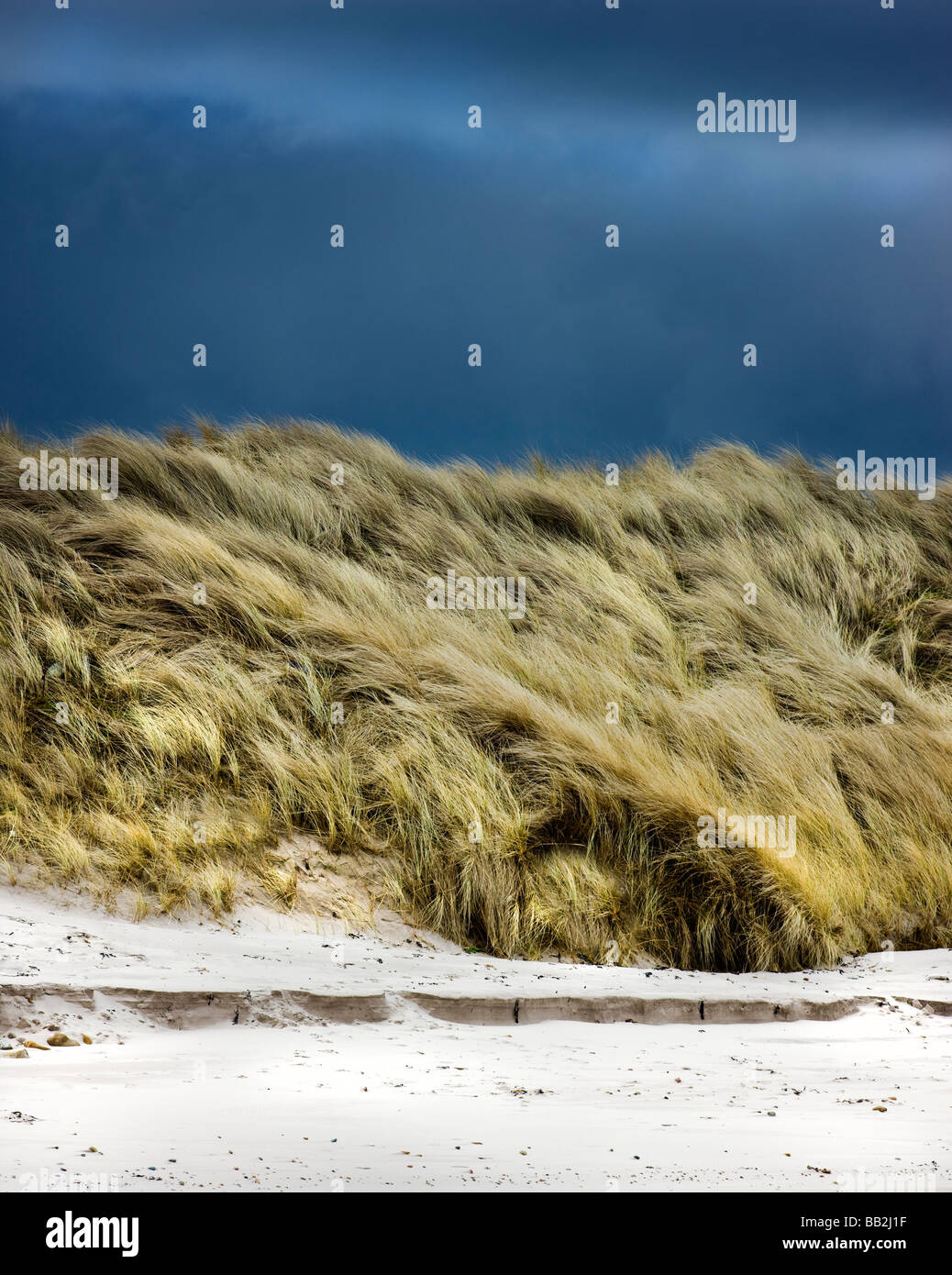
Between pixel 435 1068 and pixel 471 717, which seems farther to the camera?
pixel 471 717

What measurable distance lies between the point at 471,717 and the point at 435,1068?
329cm

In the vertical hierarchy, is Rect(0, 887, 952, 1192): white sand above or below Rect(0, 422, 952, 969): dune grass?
below

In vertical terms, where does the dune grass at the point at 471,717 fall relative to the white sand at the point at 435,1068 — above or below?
above

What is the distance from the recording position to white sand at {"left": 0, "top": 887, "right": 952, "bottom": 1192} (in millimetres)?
2566

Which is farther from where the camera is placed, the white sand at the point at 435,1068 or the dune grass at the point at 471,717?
the dune grass at the point at 471,717

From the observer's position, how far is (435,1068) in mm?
3686

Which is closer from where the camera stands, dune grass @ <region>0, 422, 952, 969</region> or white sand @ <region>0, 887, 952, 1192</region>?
white sand @ <region>0, 887, 952, 1192</region>

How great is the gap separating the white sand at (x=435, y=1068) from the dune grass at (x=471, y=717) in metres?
0.49

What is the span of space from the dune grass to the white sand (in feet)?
1.61

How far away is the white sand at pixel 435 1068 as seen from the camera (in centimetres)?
257

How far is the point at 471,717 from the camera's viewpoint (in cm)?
684

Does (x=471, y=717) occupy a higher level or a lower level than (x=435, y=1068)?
higher

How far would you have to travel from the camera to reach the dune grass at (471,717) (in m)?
5.82

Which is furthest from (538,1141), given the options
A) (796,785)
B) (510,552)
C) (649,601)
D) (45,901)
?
(510,552)
